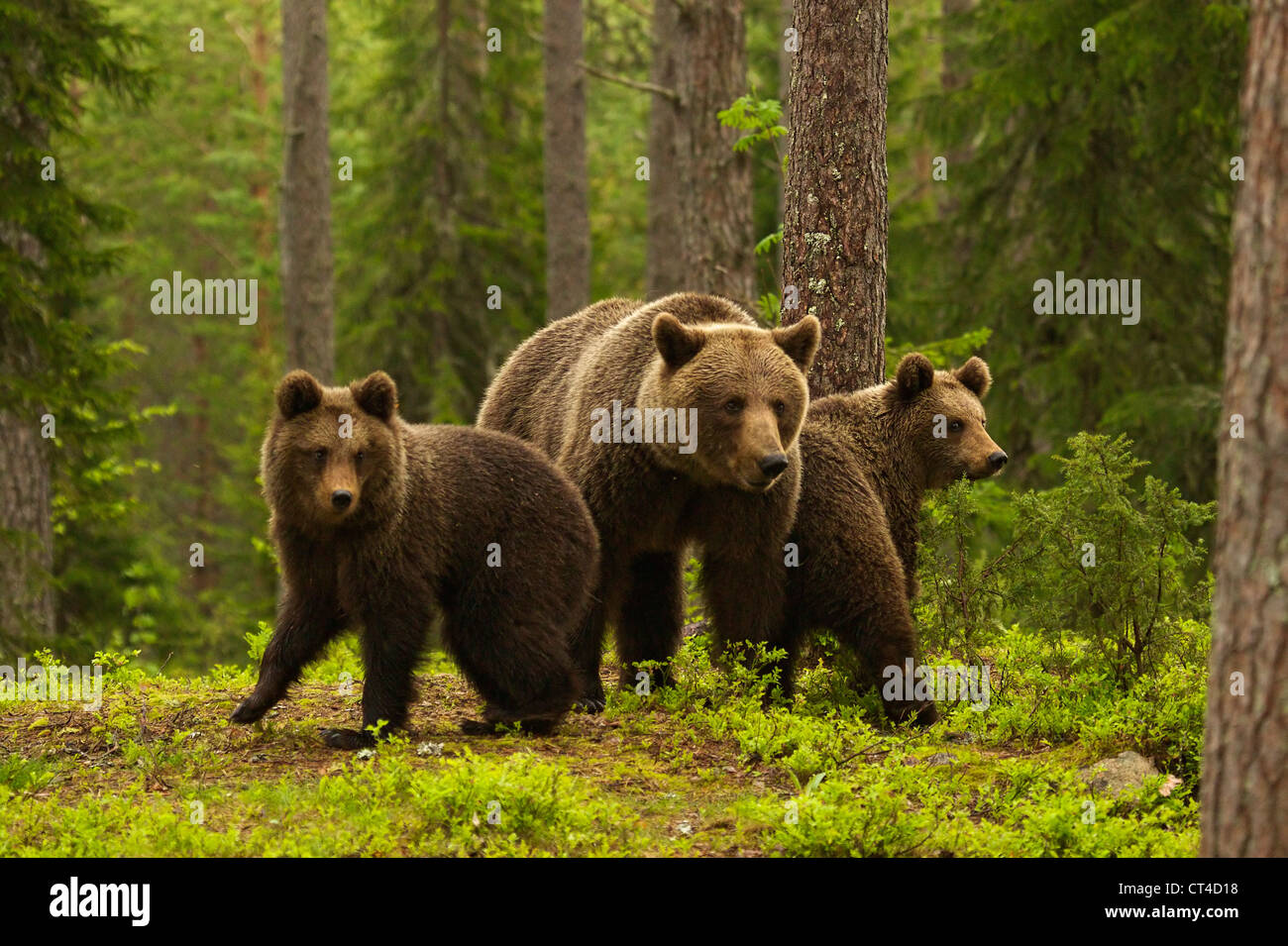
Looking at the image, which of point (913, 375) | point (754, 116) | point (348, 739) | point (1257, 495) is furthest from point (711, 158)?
point (1257, 495)

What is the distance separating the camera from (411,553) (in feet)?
21.7

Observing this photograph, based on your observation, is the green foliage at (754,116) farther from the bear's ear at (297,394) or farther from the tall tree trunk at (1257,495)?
the tall tree trunk at (1257,495)

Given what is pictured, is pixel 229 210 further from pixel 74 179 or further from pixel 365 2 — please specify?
pixel 365 2

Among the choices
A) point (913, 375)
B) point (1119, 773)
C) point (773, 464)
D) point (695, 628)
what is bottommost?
point (1119, 773)

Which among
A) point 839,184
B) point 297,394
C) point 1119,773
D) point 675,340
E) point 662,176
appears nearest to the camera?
point 1119,773

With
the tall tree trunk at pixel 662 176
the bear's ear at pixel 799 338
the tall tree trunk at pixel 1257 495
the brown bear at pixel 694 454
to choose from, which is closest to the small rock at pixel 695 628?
the brown bear at pixel 694 454

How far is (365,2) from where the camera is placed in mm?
25266

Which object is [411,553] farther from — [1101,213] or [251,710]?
[1101,213]

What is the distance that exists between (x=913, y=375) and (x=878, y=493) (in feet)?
2.32

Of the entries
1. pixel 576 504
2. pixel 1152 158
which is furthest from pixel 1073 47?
pixel 576 504

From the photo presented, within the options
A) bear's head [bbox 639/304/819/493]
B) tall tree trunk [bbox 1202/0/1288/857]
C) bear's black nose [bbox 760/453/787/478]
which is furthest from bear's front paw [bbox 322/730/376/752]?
tall tree trunk [bbox 1202/0/1288/857]

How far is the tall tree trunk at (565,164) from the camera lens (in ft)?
64.4

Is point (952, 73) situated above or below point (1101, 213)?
above

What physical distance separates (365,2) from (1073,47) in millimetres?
15074
